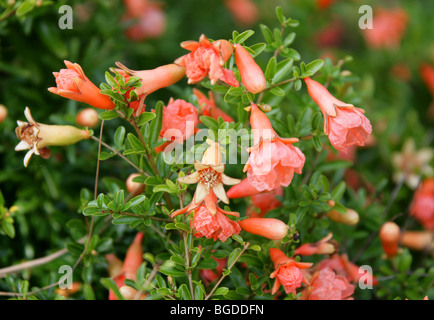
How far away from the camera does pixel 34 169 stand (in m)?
1.08

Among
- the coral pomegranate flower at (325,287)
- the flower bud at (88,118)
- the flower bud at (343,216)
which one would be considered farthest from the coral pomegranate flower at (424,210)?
the flower bud at (88,118)

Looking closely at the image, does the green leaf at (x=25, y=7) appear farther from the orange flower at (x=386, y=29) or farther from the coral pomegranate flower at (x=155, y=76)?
the orange flower at (x=386, y=29)

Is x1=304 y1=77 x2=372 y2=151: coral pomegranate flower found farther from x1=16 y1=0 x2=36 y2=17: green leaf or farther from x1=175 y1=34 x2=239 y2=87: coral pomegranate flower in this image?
x1=16 y1=0 x2=36 y2=17: green leaf

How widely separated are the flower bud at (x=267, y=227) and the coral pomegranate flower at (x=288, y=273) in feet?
0.14

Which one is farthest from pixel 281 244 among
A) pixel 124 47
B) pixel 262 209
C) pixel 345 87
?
pixel 124 47

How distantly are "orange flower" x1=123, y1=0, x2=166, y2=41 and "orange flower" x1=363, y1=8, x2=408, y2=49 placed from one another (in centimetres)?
75

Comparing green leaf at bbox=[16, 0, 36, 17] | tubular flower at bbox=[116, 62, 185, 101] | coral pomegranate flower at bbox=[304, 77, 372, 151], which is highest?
green leaf at bbox=[16, 0, 36, 17]

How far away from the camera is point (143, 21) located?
4.79 ft

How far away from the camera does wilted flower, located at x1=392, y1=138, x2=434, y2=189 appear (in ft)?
4.21

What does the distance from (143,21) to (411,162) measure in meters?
0.92

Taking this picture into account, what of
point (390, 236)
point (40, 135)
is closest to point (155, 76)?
point (40, 135)

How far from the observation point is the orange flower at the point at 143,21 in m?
1.43

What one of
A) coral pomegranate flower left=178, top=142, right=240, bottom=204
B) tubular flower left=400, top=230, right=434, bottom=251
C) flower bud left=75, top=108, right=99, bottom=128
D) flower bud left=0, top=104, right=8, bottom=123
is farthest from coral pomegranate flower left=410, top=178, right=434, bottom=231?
flower bud left=0, top=104, right=8, bottom=123
